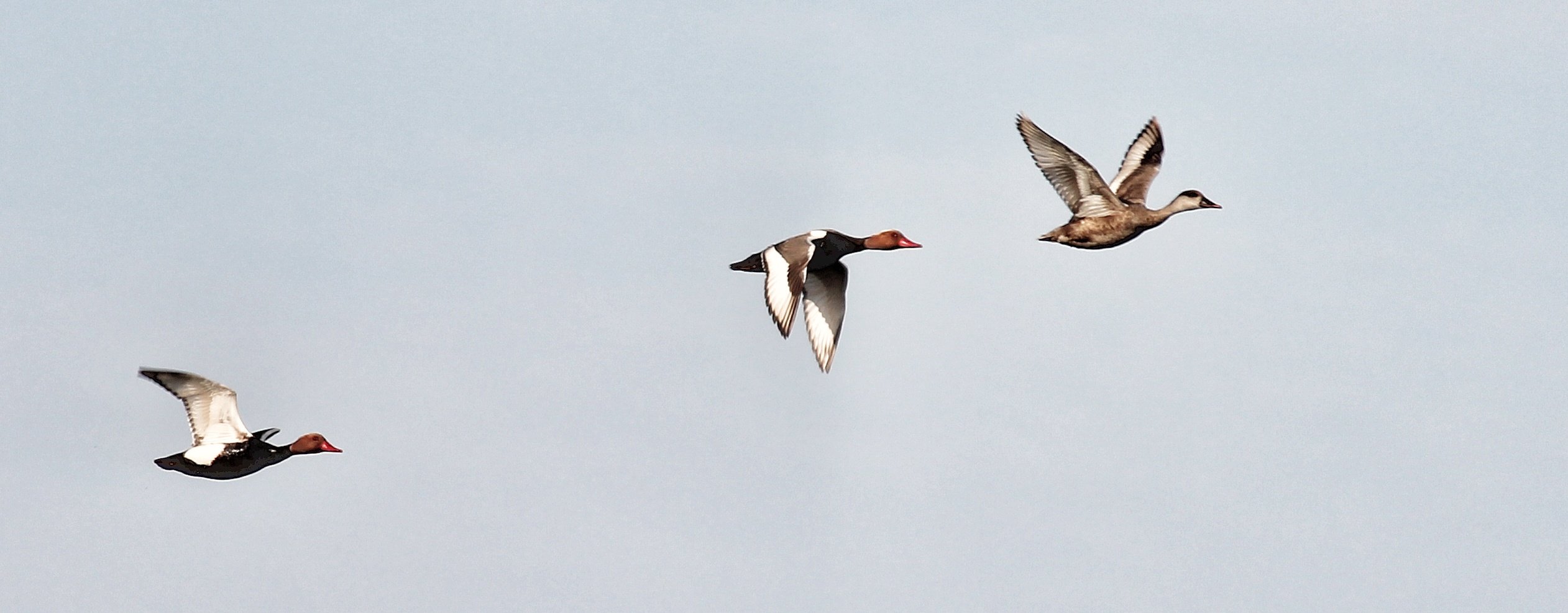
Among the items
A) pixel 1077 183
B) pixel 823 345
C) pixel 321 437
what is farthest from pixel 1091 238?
pixel 321 437

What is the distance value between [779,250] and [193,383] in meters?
8.31

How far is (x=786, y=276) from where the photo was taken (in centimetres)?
2130

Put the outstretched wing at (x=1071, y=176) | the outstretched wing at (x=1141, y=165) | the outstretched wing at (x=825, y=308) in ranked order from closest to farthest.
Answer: the outstretched wing at (x=825, y=308) → the outstretched wing at (x=1071, y=176) → the outstretched wing at (x=1141, y=165)

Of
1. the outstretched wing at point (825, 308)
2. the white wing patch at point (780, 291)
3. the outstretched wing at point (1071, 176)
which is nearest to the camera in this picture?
the white wing patch at point (780, 291)

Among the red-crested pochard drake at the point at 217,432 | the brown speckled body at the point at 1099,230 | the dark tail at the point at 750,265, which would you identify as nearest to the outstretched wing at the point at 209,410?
the red-crested pochard drake at the point at 217,432

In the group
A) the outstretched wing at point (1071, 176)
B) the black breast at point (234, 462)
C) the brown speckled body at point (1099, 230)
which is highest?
the outstretched wing at point (1071, 176)

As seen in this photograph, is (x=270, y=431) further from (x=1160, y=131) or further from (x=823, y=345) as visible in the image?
(x=1160, y=131)

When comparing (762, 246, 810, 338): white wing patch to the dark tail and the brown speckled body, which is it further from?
the brown speckled body

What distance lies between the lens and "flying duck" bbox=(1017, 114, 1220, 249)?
23906 mm

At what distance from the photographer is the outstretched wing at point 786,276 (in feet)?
68.1

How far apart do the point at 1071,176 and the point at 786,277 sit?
5163 mm

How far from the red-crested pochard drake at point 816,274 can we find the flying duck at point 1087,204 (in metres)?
2.32

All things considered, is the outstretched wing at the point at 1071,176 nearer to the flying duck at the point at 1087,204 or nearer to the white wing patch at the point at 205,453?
the flying duck at the point at 1087,204

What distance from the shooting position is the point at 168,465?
22766mm
